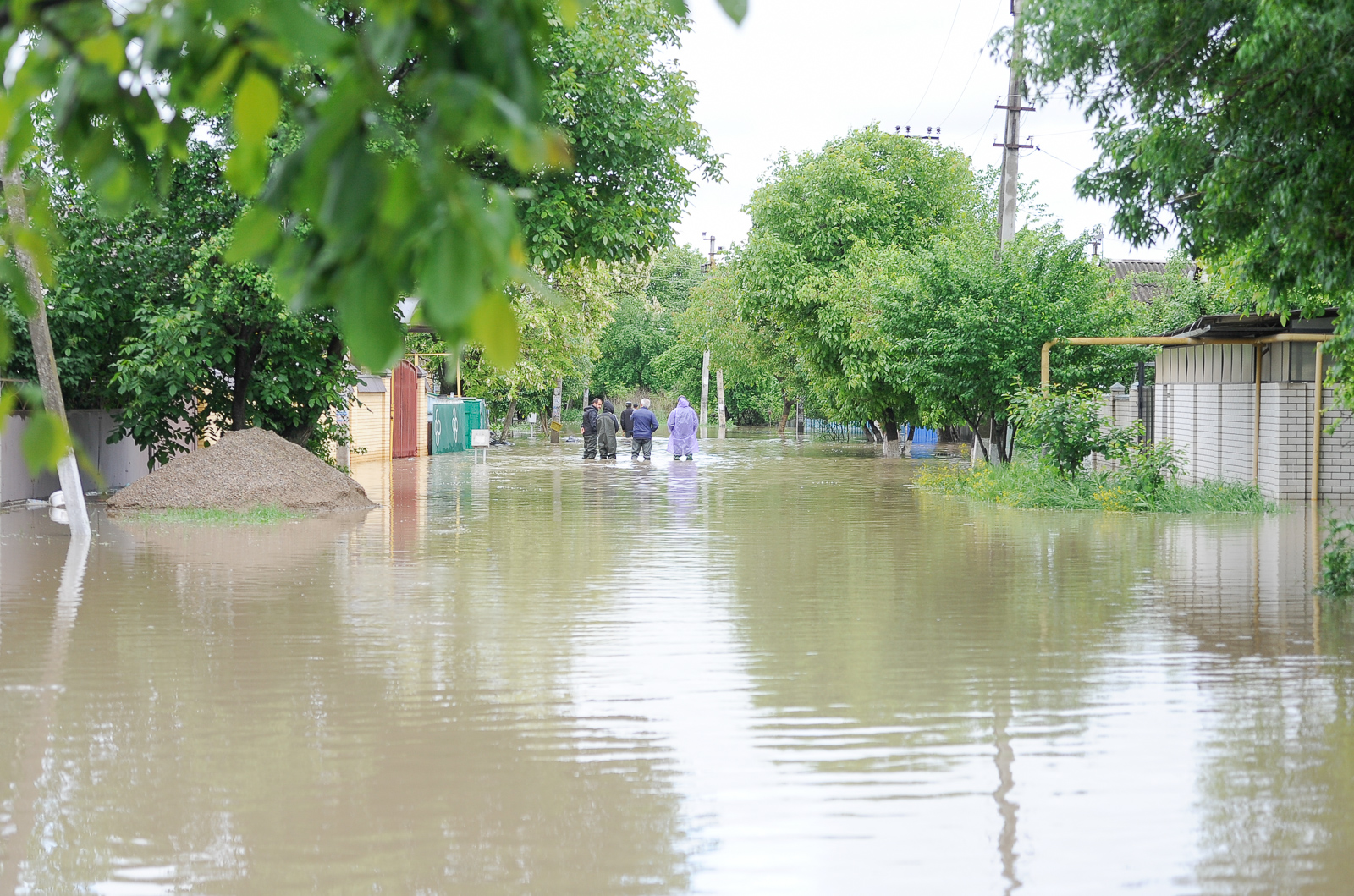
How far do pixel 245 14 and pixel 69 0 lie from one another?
39 centimetres

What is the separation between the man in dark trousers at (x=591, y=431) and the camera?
35.8 meters

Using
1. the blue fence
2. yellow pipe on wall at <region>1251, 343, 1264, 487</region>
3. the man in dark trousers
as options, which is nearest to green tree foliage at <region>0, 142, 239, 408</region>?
yellow pipe on wall at <region>1251, 343, 1264, 487</region>

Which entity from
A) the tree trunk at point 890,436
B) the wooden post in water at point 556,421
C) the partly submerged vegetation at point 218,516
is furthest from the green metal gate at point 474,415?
the partly submerged vegetation at point 218,516

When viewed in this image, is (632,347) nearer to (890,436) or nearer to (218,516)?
(890,436)

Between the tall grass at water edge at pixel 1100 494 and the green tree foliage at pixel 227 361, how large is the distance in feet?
32.1

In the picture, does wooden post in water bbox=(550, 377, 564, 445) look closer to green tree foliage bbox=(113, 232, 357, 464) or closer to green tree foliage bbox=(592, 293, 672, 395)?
green tree foliage bbox=(592, 293, 672, 395)

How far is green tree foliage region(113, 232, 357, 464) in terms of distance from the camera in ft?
61.3

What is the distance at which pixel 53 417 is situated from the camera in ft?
7.31

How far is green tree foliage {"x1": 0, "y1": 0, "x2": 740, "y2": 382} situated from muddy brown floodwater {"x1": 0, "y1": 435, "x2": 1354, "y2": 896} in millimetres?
3063

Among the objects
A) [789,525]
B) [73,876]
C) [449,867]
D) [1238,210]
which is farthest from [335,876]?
[789,525]

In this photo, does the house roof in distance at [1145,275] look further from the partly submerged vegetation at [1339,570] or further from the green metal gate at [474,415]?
the partly submerged vegetation at [1339,570]

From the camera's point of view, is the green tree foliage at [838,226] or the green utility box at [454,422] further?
the green utility box at [454,422]

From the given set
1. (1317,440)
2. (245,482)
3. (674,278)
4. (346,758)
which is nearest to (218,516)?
(245,482)

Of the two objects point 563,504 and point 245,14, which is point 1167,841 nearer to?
point 245,14
